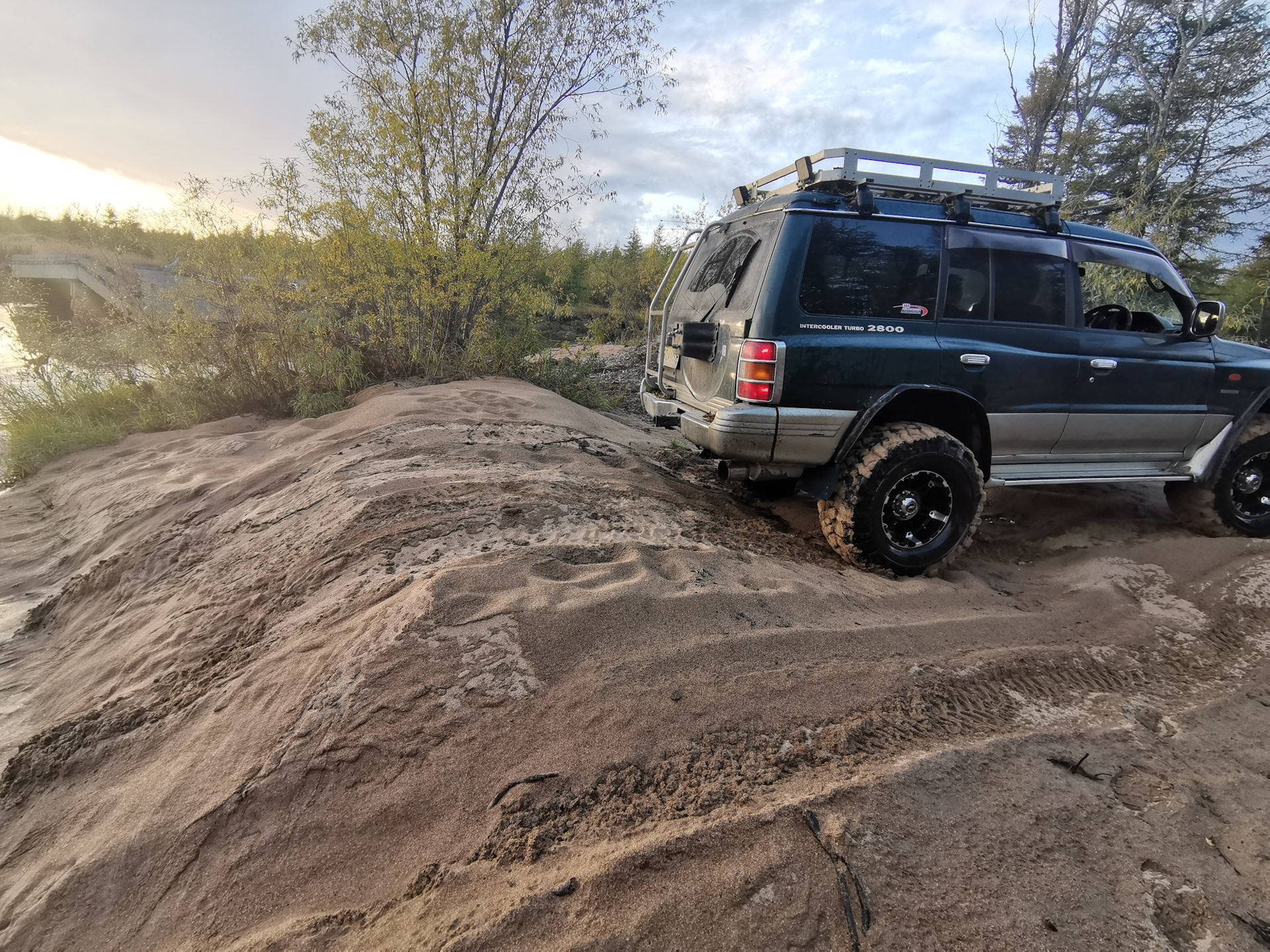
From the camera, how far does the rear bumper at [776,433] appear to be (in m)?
3.48

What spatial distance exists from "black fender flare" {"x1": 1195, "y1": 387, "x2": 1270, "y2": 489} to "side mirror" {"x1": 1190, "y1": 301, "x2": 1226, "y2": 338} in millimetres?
660

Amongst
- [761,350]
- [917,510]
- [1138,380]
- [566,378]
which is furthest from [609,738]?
[566,378]

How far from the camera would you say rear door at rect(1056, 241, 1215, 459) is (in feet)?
13.6

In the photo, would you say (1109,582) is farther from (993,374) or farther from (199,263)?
(199,263)

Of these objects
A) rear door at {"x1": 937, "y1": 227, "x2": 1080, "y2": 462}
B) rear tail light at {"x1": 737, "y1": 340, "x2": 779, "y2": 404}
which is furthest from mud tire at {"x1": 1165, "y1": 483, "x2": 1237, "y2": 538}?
rear tail light at {"x1": 737, "y1": 340, "x2": 779, "y2": 404}

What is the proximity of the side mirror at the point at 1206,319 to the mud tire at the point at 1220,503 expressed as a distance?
86 cm

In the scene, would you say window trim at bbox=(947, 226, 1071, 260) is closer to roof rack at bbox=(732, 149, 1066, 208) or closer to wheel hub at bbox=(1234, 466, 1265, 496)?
roof rack at bbox=(732, 149, 1066, 208)

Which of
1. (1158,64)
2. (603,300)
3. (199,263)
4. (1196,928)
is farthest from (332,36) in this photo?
(1158,64)

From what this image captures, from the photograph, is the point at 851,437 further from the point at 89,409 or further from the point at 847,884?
the point at 89,409

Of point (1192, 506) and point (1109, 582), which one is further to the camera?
point (1192, 506)

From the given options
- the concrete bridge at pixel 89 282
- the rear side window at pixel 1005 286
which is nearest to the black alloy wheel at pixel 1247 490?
the rear side window at pixel 1005 286

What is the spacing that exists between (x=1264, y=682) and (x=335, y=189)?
8875 millimetres

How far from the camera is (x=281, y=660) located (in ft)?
8.33

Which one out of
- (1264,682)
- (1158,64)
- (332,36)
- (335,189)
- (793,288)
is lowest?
(1264,682)
